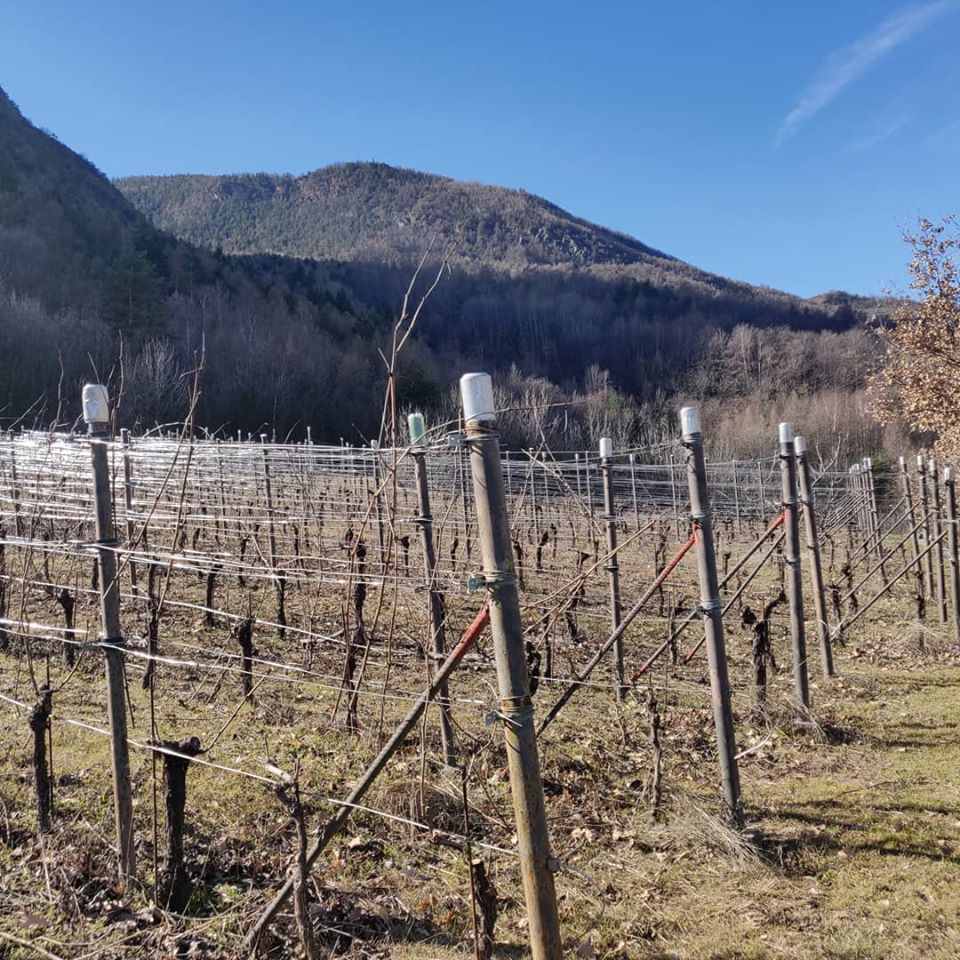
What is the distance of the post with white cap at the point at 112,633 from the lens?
2709 mm

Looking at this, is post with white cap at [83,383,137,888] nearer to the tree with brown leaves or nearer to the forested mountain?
the forested mountain

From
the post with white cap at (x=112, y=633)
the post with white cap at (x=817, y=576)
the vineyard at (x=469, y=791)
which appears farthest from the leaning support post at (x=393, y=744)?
the post with white cap at (x=817, y=576)

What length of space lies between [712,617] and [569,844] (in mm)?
Answer: 1148

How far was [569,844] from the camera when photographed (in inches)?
127

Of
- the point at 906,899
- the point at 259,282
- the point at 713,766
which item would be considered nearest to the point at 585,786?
the point at 713,766

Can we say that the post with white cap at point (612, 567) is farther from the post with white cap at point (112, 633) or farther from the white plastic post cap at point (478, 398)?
the white plastic post cap at point (478, 398)

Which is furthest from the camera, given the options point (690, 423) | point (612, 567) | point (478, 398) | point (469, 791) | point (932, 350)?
point (932, 350)

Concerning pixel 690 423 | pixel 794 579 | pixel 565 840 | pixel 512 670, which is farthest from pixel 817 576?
pixel 512 670

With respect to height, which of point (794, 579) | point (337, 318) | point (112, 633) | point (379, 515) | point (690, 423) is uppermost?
point (337, 318)

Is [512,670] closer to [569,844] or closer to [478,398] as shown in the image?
[478,398]

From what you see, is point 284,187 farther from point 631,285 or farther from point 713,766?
point 713,766

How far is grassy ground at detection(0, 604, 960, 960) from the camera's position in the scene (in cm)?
257

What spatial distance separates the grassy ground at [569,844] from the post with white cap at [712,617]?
0.19 metres

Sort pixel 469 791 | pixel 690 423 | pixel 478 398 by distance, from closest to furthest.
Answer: pixel 478 398 → pixel 690 423 → pixel 469 791
